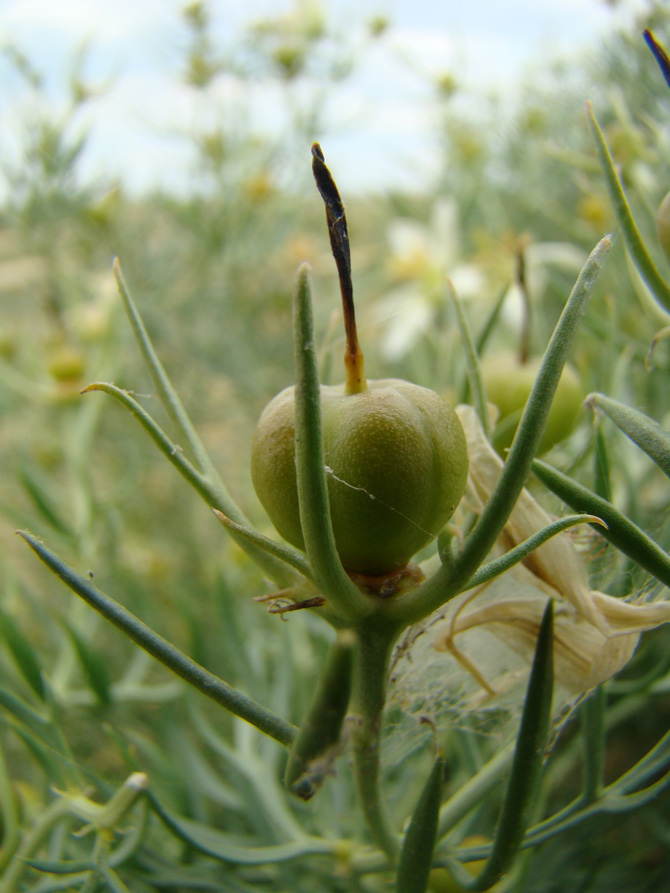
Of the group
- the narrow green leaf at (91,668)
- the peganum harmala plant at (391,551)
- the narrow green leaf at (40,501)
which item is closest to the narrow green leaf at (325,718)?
the peganum harmala plant at (391,551)

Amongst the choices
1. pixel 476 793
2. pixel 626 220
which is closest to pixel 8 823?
pixel 476 793

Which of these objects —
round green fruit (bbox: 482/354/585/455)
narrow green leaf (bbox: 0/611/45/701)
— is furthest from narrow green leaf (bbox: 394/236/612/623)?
narrow green leaf (bbox: 0/611/45/701)

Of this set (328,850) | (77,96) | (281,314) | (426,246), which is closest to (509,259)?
(426,246)

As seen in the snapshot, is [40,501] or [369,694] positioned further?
[40,501]

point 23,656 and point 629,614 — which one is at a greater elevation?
point 629,614

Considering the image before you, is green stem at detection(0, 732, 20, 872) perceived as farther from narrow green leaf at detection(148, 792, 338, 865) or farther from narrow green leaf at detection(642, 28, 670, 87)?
narrow green leaf at detection(642, 28, 670, 87)

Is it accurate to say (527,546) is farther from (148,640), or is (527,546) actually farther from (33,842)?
(33,842)
